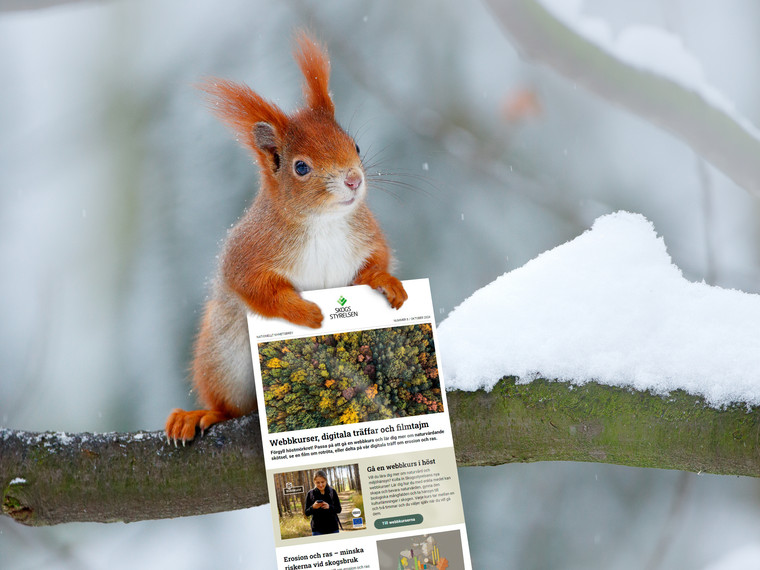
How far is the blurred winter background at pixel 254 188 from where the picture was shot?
6.75 feet

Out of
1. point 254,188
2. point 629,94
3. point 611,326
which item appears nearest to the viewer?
point 611,326

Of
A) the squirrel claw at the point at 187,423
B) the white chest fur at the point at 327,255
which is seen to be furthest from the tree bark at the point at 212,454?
the white chest fur at the point at 327,255

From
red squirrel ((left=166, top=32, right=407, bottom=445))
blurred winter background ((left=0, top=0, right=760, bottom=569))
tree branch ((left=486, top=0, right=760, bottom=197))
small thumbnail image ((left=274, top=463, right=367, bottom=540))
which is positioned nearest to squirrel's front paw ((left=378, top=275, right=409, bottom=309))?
red squirrel ((left=166, top=32, right=407, bottom=445))

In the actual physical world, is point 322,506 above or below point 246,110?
below

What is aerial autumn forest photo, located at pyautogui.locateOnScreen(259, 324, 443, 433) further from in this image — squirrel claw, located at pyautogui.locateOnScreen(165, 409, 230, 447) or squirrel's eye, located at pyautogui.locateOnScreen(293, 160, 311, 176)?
squirrel's eye, located at pyautogui.locateOnScreen(293, 160, 311, 176)

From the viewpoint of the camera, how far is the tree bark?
1253 millimetres

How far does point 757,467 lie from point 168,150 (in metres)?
1.61

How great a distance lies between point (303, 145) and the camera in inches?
49.7

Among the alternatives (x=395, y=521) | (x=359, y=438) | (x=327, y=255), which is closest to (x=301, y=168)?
(x=327, y=255)

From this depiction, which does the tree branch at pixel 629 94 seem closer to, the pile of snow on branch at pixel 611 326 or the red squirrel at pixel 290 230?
the pile of snow on branch at pixel 611 326

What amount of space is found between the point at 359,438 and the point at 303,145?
0.49m

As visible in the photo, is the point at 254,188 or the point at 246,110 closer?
the point at 246,110

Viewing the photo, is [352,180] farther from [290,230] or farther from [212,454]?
[212,454]

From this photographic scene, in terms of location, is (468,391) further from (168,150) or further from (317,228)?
(168,150)
